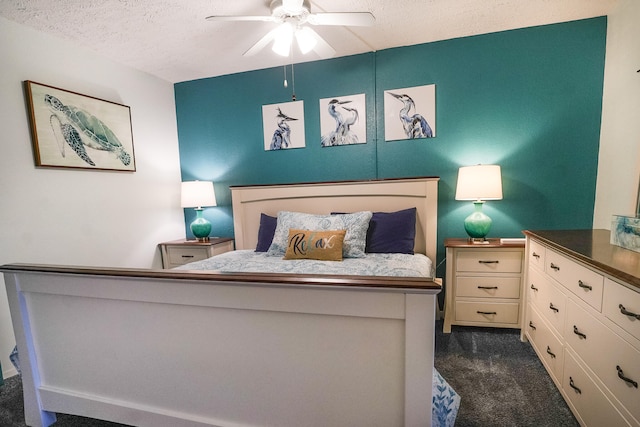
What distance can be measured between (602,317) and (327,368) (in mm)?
1153

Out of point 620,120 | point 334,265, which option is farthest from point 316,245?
point 620,120

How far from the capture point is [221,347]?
3.85 feet

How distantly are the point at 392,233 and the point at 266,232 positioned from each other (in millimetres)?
1131

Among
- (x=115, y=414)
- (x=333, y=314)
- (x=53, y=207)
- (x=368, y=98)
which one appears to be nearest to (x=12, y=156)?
(x=53, y=207)

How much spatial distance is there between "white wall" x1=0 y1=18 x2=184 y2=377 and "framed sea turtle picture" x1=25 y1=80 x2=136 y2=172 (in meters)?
0.06

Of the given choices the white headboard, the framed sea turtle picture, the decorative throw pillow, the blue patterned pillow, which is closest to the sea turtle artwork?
the framed sea turtle picture

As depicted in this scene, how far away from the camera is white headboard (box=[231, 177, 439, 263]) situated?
2.55 metres

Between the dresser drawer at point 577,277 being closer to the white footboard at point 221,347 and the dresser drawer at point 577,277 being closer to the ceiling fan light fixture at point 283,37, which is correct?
the white footboard at point 221,347

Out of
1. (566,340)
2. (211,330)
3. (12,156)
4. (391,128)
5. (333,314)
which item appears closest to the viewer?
(333,314)

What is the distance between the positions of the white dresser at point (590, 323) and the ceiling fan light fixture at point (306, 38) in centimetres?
190

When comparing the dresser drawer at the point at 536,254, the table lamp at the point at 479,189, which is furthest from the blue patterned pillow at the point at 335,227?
the dresser drawer at the point at 536,254

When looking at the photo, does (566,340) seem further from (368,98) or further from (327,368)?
(368,98)

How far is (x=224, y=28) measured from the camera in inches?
86.0

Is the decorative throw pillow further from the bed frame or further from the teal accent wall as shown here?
the bed frame
